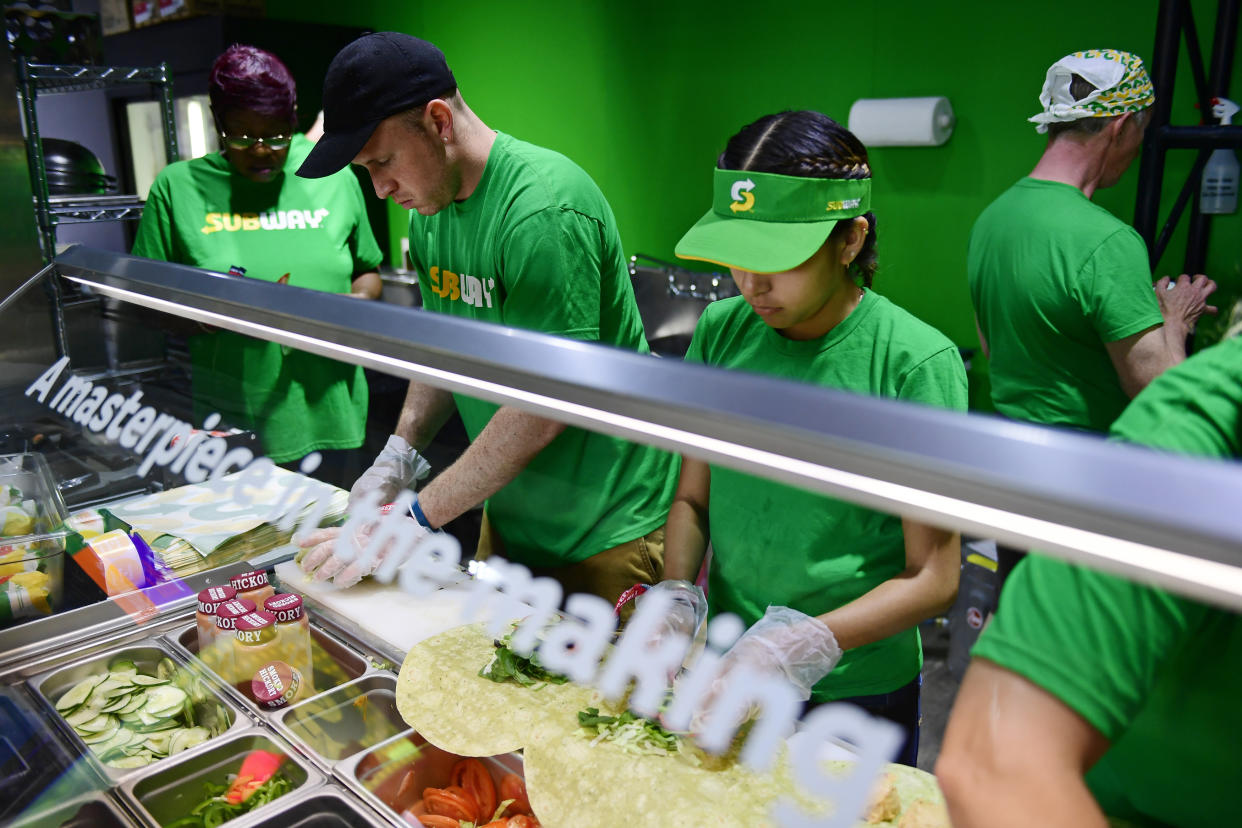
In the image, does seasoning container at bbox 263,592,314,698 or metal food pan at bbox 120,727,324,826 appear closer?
metal food pan at bbox 120,727,324,826

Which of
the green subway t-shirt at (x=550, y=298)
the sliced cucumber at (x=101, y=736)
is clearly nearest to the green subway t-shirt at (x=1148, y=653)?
the green subway t-shirt at (x=550, y=298)

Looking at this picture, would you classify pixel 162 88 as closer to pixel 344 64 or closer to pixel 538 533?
pixel 344 64

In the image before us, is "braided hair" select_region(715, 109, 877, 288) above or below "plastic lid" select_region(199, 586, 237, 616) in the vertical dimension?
above

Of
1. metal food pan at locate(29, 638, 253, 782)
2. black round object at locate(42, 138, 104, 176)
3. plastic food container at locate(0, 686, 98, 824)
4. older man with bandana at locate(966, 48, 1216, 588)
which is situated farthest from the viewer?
black round object at locate(42, 138, 104, 176)

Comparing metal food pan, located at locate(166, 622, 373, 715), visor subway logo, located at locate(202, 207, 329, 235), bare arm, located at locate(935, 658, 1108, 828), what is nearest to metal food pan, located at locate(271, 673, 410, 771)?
metal food pan, located at locate(166, 622, 373, 715)

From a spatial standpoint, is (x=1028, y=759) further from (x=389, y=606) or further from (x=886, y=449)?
(x=389, y=606)

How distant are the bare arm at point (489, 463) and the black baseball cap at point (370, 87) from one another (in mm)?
773

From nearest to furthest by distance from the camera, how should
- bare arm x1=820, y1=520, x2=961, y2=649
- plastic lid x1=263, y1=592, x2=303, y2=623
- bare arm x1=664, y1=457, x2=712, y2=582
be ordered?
bare arm x1=820, y1=520, x2=961, y2=649 < bare arm x1=664, y1=457, x2=712, y2=582 < plastic lid x1=263, y1=592, x2=303, y2=623

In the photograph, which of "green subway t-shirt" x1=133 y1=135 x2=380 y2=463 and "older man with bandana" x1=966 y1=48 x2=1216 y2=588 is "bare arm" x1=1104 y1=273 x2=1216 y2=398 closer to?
"older man with bandana" x1=966 y1=48 x2=1216 y2=588

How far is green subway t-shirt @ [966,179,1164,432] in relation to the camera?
2225mm

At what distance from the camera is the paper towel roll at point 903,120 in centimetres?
380

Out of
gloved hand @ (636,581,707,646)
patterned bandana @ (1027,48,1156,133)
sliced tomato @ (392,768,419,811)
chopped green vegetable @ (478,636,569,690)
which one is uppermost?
patterned bandana @ (1027,48,1156,133)

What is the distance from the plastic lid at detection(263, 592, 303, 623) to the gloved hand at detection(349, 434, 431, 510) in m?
0.19

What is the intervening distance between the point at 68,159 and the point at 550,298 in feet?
9.54
